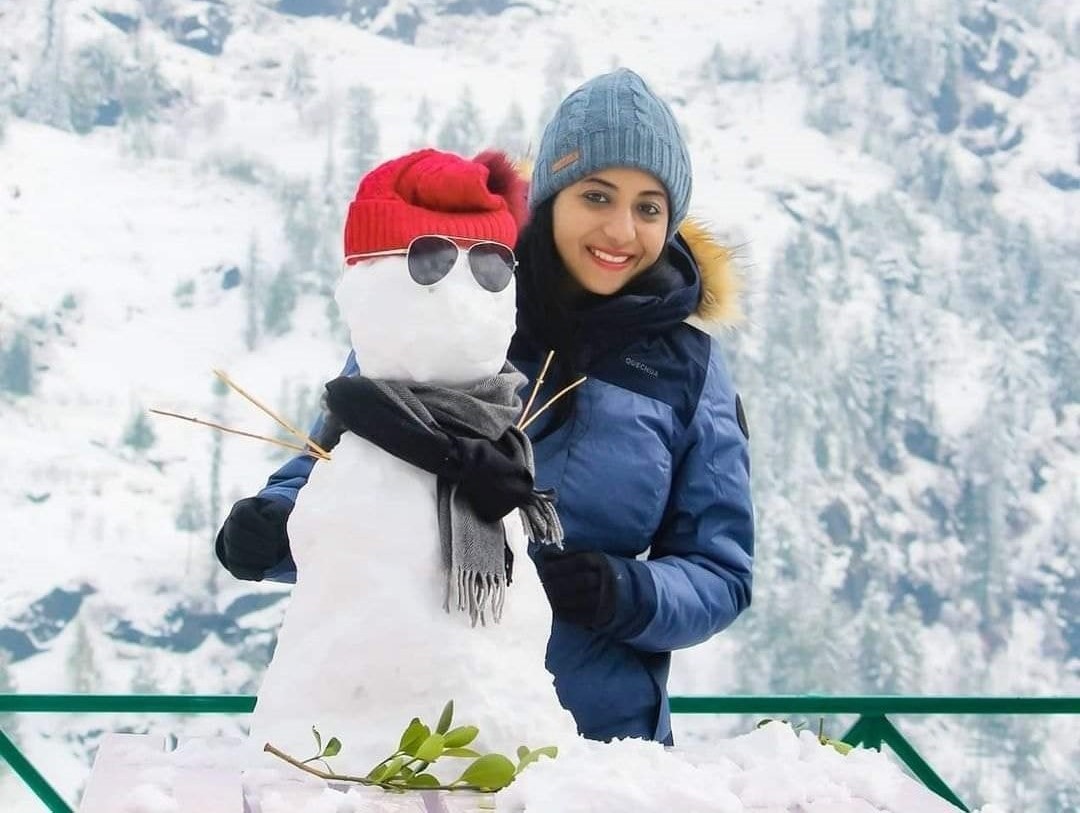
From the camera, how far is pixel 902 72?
87.1 ft

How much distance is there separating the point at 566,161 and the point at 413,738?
678 mm

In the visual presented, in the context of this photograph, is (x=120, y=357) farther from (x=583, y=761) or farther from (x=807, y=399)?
(x=583, y=761)

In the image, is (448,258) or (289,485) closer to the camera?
(448,258)

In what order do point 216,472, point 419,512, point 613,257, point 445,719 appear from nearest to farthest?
1. point 445,719
2. point 419,512
3. point 613,257
4. point 216,472

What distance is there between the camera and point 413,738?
753mm

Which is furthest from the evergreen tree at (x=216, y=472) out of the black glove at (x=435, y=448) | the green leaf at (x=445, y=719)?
the green leaf at (x=445, y=719)

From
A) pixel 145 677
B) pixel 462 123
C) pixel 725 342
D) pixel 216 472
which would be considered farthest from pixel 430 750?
pixel 462 123

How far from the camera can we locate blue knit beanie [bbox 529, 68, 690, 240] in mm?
1274

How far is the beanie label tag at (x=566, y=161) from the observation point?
129 centimetres

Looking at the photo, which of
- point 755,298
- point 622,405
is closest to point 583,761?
point 622,405

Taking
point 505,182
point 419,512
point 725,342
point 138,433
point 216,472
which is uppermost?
point 505,182

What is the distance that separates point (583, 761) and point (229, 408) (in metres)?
21.4

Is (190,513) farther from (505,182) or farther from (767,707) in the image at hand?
(505,182)

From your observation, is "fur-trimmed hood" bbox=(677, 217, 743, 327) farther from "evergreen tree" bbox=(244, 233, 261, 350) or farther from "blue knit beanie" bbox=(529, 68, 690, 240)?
"evergreen tree" bbox=(244, 233, 261, 350)
